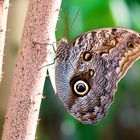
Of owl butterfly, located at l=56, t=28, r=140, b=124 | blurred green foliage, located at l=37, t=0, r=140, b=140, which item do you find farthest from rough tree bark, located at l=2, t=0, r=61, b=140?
blurred green foliage, located at l=37, t=0, r=140, b=140

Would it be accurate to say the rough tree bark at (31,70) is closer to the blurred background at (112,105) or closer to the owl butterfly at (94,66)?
the owl butterfly at (94,66)

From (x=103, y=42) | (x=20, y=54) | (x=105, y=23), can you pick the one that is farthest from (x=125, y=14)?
(x=20, y=54)

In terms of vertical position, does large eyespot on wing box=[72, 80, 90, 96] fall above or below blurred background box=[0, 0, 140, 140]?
below

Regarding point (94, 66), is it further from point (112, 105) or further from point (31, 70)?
point (112, 105)

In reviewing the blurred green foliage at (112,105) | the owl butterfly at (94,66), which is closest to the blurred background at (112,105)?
the blurred green foliage at (112,105)

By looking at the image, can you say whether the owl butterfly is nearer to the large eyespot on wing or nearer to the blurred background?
the large eyespot on wing

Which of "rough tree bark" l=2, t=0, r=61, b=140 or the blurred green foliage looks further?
the blurred green foliage

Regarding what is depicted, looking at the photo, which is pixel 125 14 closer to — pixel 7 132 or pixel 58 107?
pixel 58 107
